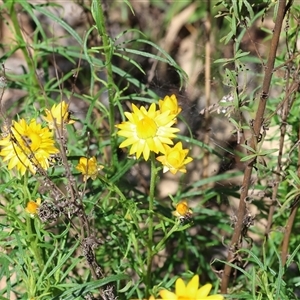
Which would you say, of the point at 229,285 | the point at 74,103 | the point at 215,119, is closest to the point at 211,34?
the point at 215,119

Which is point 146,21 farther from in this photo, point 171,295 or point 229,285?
point 171,295

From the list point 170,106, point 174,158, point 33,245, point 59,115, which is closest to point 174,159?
point 174,158

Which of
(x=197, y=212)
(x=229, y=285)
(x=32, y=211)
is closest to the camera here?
(x=32, y=211)

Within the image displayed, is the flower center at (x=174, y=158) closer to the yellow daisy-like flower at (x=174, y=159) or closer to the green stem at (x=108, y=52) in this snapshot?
the yellow daisy-like flower at (x=174, y=159)

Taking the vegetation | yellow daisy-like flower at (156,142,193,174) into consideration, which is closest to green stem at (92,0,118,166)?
the vegetation

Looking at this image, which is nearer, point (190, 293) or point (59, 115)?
point (190, 293)

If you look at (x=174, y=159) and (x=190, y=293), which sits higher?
(x=174, y=159)

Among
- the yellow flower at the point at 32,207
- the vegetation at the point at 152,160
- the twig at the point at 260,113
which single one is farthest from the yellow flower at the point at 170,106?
the yellow flower at the point at 32,207

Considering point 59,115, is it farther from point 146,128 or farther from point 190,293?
point 190,293
